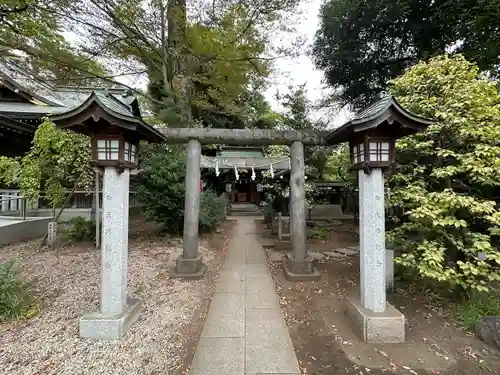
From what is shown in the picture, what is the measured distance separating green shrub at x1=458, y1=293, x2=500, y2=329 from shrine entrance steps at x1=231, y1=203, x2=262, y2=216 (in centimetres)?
1476

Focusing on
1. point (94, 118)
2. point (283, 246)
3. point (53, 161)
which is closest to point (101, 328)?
point (94, 118)

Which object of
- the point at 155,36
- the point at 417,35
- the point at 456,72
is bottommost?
the point at 456,72

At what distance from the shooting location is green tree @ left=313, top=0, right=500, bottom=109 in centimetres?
668

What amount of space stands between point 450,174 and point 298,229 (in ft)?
9.13

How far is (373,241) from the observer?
3465 mm

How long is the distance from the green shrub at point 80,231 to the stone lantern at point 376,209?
7845mm

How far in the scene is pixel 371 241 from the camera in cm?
348

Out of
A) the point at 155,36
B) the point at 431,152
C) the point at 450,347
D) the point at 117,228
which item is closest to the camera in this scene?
the point at 450,347

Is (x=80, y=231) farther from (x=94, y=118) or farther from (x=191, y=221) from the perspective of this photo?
(x=94, y=118)

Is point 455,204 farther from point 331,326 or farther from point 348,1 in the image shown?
point 348,1

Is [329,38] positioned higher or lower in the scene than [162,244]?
higher

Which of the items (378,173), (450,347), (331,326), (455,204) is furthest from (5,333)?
(455,204)

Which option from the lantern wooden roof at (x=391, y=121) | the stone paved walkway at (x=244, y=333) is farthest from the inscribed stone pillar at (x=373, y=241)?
the stone paved walkway at (x=244, y=333)

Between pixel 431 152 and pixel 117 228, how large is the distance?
502cm
